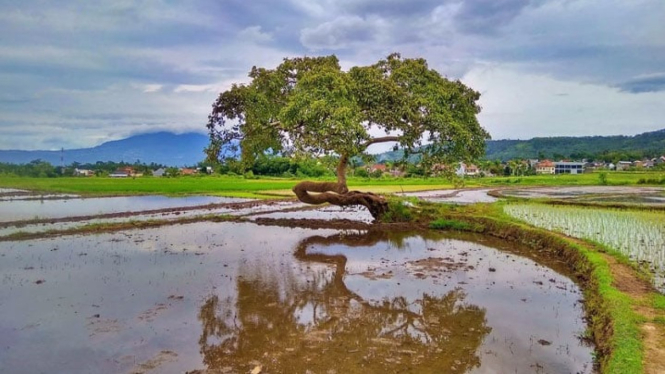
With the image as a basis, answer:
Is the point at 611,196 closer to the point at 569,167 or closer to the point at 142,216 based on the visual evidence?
the point at 142,216

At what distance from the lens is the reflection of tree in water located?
6.12m

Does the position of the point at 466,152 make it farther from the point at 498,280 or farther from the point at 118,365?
the point at 118,365

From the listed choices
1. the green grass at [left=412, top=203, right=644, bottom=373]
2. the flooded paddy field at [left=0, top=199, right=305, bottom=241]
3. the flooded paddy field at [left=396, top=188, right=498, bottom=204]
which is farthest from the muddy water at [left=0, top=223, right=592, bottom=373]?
the flooded paddy field at [left=396, top=188, right=498, bottom=204]

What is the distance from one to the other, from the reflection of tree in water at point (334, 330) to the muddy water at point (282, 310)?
3 cm

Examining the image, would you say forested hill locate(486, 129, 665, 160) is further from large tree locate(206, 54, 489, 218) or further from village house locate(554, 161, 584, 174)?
large tree locate(206, 54, 489, 218)

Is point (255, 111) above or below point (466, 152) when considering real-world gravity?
above

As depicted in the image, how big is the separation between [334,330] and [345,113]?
27.4ft

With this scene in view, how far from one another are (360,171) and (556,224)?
46093mm

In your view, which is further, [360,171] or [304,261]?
[360,171]

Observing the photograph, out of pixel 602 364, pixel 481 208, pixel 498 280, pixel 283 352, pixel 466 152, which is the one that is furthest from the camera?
pixel 481 208

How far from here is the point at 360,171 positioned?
62.9 metres

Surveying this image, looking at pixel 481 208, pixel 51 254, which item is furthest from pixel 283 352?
pixel 481 208

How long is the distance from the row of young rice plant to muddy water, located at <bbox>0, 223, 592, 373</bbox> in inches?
95.4

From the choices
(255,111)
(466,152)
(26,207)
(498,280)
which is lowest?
(498,280)
